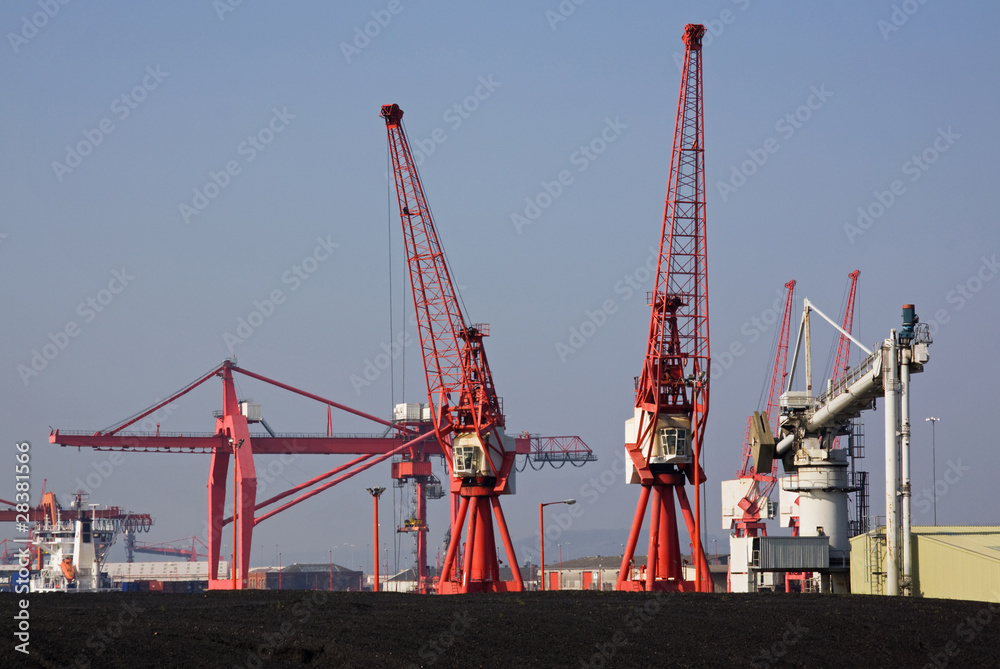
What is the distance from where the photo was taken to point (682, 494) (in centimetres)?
7844

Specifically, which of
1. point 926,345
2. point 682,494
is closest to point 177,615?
point 926,345

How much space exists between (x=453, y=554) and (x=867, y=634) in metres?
51.0

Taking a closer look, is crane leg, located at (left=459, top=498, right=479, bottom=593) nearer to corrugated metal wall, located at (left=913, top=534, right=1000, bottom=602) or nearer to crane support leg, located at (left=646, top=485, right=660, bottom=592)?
crane support leg, located at (left=646, top=485, right=660, bottom=592)

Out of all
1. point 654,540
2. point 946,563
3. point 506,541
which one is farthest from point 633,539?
point 946,563

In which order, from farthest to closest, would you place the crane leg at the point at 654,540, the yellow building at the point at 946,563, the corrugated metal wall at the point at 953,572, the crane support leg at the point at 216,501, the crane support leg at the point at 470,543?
the crane support leg at the point at 216,501, the crane support leg at the point at 470,543, the crane leg at the point at 654,540, the yellow building at the point at 946,563, the corrugated metal wall at the point at 953,572

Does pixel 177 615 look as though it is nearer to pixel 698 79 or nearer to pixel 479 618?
pixel 479 618

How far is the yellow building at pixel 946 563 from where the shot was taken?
56062 mm

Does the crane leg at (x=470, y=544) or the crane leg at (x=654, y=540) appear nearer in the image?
the crane leg at (x=654, y=540)

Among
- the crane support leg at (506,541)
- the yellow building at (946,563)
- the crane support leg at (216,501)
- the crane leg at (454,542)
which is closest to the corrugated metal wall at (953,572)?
the yellow building at (946,563)

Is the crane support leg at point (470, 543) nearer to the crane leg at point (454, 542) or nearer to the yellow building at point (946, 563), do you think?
the crane leg at point (454, 542)

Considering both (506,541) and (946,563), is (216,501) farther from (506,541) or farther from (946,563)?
(946,563)

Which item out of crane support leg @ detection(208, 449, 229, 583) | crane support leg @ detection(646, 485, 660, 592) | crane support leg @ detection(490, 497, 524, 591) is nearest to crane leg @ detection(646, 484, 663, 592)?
crane support leg @ detection(646, 485, 660, 592)

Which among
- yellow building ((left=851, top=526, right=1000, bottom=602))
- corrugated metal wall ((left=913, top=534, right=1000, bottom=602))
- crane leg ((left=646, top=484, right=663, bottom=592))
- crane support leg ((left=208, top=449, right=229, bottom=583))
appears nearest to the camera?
corrugated metal wall ((left=913, top=534, right=1000, bottom=602))

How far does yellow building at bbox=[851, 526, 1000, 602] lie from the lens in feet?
184
